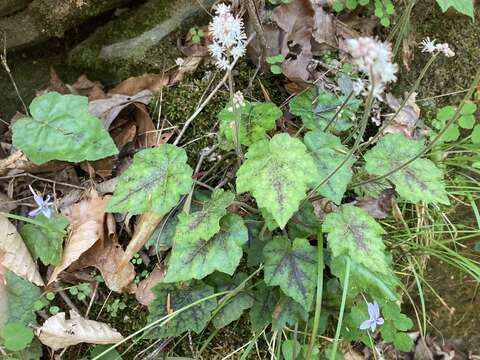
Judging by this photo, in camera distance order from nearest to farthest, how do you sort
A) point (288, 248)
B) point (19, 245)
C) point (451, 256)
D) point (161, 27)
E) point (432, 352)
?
point (288, 248), point (19, 245), point (451, 256), point (161, 27), point (432, 352)

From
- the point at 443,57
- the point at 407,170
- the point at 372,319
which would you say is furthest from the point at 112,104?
the point at 443,57

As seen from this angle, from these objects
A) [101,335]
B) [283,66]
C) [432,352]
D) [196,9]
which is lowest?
[432,352]

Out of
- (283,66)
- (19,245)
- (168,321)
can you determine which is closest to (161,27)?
(283,66)

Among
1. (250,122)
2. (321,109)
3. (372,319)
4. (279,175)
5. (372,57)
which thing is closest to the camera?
(372,57)

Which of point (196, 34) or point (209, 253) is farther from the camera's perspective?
point (196, 34)

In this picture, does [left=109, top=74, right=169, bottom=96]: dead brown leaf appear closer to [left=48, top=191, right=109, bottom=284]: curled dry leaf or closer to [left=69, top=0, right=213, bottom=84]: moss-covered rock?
[left=69, top=0, right=213, bottom=84]: moss-covered rock

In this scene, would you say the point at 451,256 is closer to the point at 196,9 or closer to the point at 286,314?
the point at 286,314

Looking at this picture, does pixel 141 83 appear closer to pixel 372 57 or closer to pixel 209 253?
pixel 209 253

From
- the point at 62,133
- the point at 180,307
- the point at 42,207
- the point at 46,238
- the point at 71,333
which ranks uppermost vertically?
the point at 62,133
